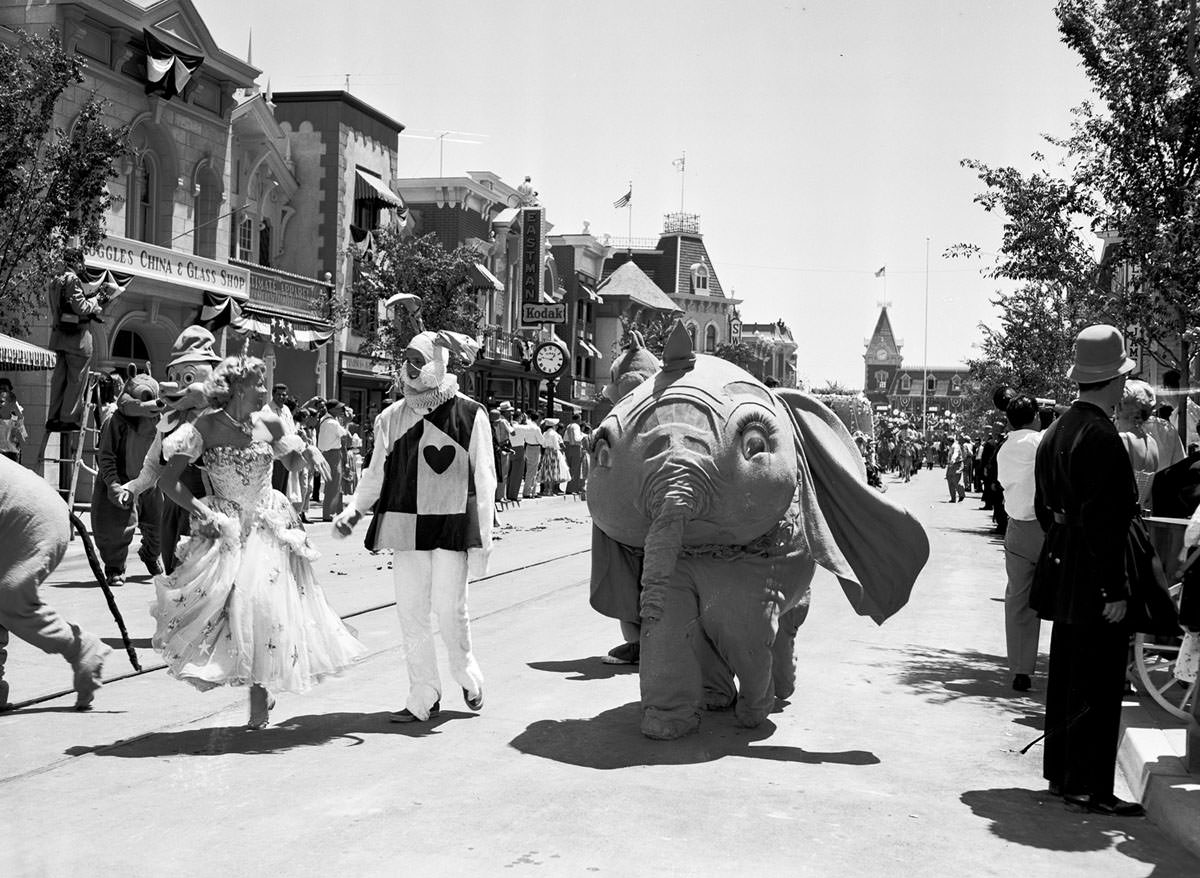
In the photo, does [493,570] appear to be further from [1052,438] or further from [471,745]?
[1052,438]

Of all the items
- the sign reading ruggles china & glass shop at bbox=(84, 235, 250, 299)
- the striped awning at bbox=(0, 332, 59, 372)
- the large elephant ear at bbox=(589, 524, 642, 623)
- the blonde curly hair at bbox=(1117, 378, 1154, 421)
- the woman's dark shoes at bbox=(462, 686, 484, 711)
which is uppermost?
the sign reading ruggles china & glass shop at bbox=(84, 235, 250, 299)

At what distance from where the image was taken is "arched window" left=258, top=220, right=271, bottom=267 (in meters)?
33.9

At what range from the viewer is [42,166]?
16.9m

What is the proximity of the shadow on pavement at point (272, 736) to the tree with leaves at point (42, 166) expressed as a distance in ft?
37.1

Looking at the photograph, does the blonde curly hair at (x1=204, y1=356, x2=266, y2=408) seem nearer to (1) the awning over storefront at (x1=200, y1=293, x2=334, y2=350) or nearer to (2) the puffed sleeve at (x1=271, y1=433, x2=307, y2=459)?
(2) the puffed sleeve at (x1=271, y1=433, x2=307, y2=459)

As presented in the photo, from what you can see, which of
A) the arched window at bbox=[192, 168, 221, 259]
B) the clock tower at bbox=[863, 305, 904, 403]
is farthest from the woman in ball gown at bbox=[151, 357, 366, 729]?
the clock tower at bbox=[863, 305, 904, 403]

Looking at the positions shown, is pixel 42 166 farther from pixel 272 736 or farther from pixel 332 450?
pixel 272 736

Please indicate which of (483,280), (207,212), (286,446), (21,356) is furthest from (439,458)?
(483,280)

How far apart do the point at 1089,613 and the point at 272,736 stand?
151 inches

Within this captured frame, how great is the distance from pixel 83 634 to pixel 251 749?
118cm

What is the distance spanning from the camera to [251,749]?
5883mm

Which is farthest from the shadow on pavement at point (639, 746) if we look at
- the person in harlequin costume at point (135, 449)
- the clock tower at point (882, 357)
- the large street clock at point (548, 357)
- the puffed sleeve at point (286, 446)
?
the clock tower at point (882, 357)

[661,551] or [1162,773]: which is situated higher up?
[661,551]

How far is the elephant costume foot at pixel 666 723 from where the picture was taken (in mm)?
6117
